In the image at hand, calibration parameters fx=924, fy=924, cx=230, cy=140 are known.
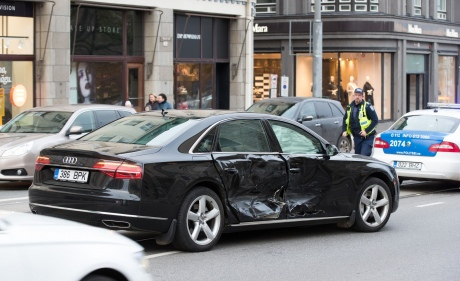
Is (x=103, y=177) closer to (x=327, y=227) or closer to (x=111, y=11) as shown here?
(x=327, y=227)

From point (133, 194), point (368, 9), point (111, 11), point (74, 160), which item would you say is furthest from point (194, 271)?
point (368, 9)

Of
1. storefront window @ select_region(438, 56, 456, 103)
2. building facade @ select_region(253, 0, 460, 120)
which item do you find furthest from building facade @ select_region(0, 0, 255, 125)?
storefront window @ select_region(438, 56, 456, 103)

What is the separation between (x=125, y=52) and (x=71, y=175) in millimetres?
19172

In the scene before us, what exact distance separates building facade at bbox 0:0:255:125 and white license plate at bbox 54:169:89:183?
15.6m

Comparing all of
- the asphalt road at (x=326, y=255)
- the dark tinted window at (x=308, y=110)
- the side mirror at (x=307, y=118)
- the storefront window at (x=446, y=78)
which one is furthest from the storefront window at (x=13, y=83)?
the storefront window at (x=446, y=78)

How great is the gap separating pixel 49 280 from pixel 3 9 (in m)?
20.1

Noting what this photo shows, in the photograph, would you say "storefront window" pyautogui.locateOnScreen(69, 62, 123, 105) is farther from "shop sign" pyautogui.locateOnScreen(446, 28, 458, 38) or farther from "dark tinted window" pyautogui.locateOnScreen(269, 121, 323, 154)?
"shop sign" pyautogui.locateOnScreen(446, 28, 458, 38)

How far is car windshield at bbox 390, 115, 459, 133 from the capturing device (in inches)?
637

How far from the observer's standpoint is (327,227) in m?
11.7

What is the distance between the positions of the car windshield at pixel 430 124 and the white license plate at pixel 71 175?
8.67 metres

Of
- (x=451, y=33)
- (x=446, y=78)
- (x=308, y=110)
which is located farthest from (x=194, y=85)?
(x=446, y=78)

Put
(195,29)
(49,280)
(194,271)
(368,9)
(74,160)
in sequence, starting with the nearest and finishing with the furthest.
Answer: (49,280), (194,271), (74,160), (195,29), (368,9)

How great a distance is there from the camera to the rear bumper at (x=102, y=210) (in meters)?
8.75

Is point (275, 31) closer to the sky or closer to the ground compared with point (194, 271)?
closer to the sky
